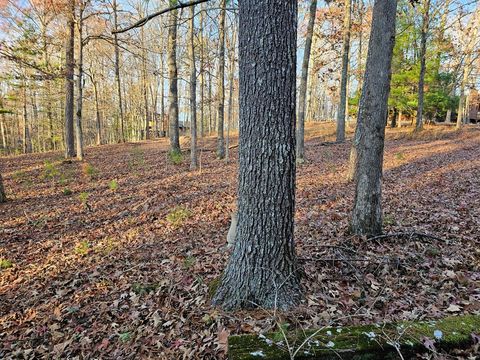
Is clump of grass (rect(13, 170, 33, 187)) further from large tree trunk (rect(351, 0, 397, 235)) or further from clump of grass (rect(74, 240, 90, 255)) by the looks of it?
large tree trunk (rect(351, 0, 397, 235))

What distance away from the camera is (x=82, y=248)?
5.72 metres

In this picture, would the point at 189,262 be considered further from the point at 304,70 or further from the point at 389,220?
the point at 304,70

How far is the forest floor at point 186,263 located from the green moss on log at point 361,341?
1.55 ft

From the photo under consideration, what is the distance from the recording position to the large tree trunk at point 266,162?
8.96ft

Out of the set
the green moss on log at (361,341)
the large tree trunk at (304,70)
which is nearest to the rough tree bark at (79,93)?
the large tree trunk at (304,70)

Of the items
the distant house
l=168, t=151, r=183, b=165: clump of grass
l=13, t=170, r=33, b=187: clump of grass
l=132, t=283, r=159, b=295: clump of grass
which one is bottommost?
l=132, t=283, r=159, b=295: clump of grass

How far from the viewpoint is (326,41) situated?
15.9 m

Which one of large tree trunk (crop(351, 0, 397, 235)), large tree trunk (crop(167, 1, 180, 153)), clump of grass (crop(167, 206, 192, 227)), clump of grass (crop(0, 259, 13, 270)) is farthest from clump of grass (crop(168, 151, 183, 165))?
large tree trunk (crop(351, 0, 397, 235))

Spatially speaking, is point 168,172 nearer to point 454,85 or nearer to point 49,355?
point 49,355

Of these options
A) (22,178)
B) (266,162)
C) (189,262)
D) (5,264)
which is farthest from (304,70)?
(22,178)

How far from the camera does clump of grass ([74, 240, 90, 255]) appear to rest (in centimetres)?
558

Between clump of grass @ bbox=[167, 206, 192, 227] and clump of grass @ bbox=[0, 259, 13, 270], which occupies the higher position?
clump of grass @ bbox=[167, 206, 192, 227]

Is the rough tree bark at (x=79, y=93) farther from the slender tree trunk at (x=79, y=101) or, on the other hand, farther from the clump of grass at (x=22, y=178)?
the clump of grass at (x=22, y=178)

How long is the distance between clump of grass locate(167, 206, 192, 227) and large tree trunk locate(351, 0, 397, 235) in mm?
3842
